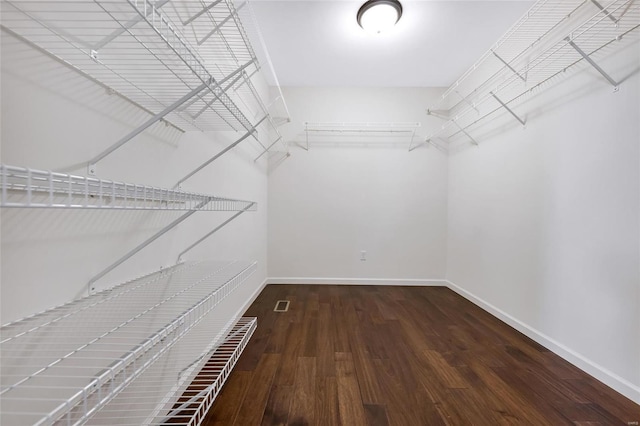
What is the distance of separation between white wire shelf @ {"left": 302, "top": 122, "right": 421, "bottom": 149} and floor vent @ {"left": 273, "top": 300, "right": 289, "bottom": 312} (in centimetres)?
189

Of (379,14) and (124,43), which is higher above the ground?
(379,14)

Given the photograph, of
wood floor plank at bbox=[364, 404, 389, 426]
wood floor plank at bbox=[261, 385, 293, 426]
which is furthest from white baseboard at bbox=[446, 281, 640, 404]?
wood floor plank at bbox=[261, 385, 293, 426]

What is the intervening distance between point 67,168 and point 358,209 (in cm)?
296

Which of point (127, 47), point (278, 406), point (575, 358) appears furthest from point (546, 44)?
point (278, 406)

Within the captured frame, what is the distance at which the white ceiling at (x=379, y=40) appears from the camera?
205 cm

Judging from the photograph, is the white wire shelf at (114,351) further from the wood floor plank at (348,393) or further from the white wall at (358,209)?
the white wall at (358,209)

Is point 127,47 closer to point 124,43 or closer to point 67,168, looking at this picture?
point 124,43

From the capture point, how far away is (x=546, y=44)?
2010 mm

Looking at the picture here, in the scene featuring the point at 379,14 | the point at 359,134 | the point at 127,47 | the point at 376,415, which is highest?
the point at 379,14

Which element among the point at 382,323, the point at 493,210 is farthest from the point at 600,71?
the point at 382,323

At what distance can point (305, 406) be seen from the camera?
131 cm

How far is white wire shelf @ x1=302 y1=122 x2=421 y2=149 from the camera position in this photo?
11.1ft

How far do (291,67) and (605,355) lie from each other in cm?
337

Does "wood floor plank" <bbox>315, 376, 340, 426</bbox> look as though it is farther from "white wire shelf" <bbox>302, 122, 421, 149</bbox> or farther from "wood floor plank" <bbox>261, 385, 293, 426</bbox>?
"white wire shelf" <bbox>302, 122, 421, 149</bbox>
